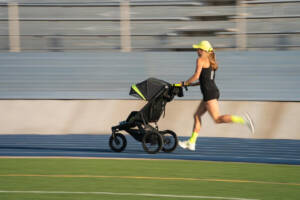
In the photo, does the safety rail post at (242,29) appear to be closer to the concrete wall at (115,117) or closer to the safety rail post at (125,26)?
the concrete wall at (115,117)

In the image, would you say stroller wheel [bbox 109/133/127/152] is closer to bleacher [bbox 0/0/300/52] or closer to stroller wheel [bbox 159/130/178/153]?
stroller wheel [bbox 159/130/178/153]

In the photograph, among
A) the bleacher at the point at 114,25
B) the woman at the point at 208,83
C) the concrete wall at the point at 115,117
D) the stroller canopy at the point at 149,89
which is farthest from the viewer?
the bleacher at the point at 114,25

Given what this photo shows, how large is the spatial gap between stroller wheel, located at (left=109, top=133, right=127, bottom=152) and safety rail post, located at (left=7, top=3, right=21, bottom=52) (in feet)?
16.6

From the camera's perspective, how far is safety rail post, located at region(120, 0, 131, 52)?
50.7 feet

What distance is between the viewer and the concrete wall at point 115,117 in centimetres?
1345

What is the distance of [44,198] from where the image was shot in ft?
24.4

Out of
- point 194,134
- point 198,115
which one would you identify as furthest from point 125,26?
point 194,134

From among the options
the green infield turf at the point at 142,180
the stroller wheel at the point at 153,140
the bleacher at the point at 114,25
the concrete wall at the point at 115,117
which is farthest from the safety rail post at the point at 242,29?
the green infield turf at the point at 142,180

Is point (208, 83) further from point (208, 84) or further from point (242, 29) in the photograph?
point (242, 29)

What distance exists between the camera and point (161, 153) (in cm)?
1140

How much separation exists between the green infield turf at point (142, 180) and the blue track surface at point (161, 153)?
1.62 ft

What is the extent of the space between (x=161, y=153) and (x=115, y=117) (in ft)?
10.5

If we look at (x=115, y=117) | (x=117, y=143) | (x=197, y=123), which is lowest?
(x=115, y=117)

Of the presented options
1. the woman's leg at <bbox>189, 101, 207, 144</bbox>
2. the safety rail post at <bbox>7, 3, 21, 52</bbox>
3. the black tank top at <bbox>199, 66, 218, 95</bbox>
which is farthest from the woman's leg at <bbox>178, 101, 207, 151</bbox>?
the safety rail post at <bbox>7, 3, 21, 52</bbox>
